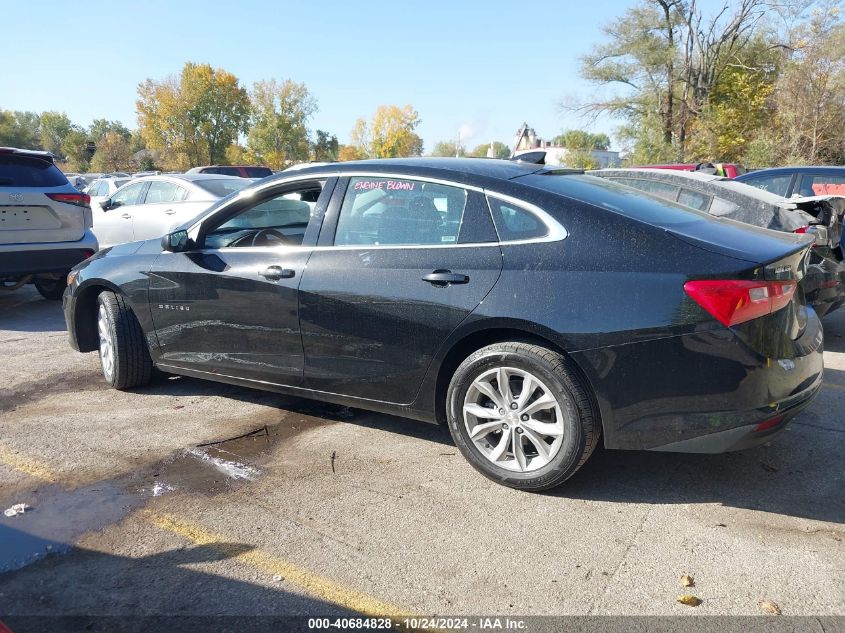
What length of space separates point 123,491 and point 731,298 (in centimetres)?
308

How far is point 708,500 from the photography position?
3.33 m

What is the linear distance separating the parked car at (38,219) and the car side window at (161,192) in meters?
1.70

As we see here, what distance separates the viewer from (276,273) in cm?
411

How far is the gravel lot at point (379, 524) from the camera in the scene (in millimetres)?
2609

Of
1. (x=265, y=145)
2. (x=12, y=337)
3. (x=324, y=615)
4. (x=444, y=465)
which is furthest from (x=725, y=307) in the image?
(x=265, y=145)

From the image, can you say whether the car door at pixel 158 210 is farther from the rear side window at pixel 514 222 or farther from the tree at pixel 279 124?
the tree at pixel 279 124

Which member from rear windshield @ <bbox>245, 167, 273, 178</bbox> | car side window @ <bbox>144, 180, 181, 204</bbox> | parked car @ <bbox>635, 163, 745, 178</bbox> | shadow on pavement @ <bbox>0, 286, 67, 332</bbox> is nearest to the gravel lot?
shadow on pavement @ <bbox>0, 286, 67, 332</bbox>

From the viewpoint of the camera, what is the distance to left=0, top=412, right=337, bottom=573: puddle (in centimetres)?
303

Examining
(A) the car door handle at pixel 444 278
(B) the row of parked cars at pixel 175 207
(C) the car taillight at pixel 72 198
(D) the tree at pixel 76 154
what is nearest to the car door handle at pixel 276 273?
(A) the car door handle at pixel 444 278

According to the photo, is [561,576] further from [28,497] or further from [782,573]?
[28,497]

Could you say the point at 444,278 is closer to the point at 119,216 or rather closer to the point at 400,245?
the point at 400,245

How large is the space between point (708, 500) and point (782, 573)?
648mm

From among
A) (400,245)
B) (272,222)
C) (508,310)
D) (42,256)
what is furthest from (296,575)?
(42,256)

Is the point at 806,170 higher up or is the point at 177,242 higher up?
the point at 806,170
